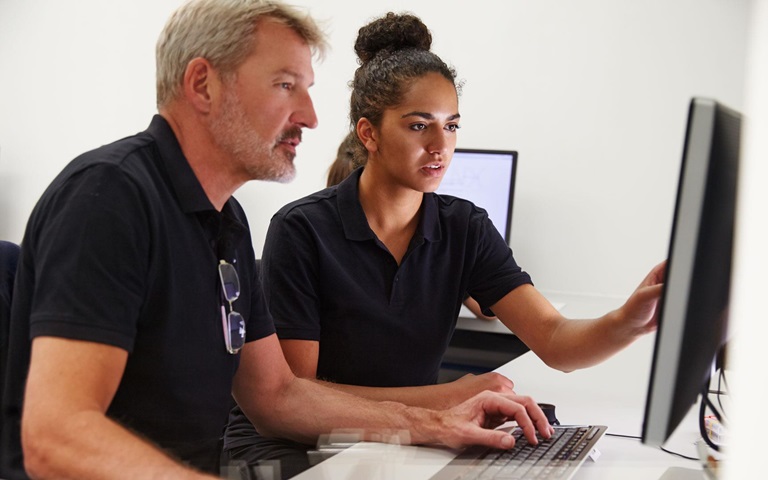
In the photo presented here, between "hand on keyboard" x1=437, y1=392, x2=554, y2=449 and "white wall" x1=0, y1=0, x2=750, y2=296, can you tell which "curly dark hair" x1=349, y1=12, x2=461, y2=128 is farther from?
"white wall" x1=0, y1=0, x2=750, y2=296

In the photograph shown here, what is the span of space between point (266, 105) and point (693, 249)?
0.54 metres

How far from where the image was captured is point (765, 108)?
37 cm

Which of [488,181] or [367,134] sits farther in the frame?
[488,181]

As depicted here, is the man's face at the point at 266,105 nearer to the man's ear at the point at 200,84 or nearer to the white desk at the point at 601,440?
the man's ear at the point at 200,84

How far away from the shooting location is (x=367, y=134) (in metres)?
1.42

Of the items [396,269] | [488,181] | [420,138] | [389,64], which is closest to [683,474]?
[396,269]

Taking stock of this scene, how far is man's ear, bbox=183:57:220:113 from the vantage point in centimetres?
91

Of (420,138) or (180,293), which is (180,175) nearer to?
(180,293)

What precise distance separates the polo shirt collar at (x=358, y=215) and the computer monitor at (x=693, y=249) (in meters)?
0.73

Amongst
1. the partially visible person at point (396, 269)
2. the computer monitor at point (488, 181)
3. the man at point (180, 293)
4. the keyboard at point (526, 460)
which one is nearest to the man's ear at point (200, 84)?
the man at point (180, 293)

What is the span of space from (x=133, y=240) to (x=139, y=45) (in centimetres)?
245

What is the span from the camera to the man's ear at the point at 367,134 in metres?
1.40

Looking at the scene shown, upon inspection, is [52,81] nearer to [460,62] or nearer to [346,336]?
[460,62]

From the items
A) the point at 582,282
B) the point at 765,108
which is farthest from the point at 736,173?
the point at 582,282
